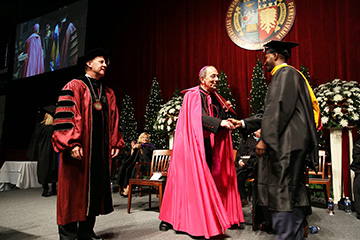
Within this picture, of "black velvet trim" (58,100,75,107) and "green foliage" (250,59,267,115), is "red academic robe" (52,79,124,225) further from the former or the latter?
"green foliage" (250,59,267,115)

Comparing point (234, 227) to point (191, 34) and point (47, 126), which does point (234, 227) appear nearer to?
point (47, 126)

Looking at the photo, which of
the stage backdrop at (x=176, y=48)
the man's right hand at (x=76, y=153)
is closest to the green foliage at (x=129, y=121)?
the stage backdrop at (x=176, y=48)

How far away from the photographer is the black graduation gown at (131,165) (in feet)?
19.2

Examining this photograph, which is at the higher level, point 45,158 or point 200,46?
point 200,46

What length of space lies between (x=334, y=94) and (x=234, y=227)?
342 cm

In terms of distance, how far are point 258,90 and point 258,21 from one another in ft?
7.04

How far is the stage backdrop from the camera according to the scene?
669cm

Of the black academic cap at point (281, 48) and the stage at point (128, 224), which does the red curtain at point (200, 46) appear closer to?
the stage at point (128, 224)

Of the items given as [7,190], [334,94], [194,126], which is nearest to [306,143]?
[194,126]

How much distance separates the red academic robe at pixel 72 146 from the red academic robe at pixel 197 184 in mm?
847

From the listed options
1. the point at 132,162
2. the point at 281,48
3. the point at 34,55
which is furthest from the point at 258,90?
the point at 34,55

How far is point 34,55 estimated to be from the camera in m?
10.1

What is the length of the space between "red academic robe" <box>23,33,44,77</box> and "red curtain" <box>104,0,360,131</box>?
2.38 m

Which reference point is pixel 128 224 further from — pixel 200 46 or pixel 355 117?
pixel 200 46
